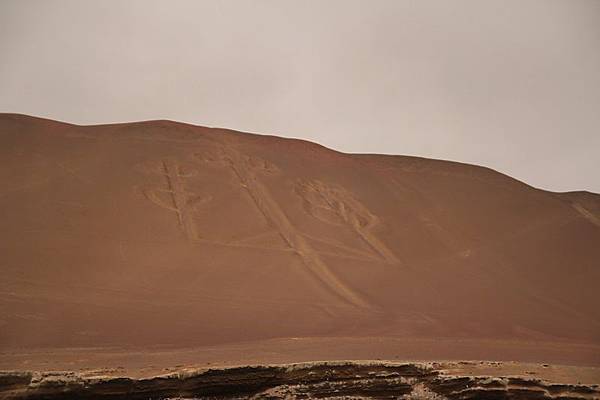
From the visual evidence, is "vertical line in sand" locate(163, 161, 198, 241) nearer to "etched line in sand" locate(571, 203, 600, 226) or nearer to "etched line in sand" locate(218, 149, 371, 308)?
"etched line in sand" locate(218, 149, 371, 308)

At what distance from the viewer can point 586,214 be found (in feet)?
84.1

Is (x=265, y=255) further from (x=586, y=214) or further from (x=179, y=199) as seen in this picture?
(x=586, y=214)

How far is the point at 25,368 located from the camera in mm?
8867

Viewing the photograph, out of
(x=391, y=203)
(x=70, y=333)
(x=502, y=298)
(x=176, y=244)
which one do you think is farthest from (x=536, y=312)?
(x=70, y=333)

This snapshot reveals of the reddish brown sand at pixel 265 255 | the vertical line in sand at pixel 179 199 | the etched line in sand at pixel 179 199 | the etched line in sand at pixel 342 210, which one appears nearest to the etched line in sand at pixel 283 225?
the reddish brown sand at pixel 265 255

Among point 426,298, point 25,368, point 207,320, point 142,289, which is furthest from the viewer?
point 426,298

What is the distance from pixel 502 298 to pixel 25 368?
12.5 metres

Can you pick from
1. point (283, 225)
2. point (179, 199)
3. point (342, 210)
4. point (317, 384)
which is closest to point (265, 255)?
point (283, 225)

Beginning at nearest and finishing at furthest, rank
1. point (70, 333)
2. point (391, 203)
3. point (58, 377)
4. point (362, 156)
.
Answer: point (58, 377), point (70, 333), point (391, 203), point (362, 156)

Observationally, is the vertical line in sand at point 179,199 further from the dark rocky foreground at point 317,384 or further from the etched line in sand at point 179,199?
the dark rocky foreground at point 317,384

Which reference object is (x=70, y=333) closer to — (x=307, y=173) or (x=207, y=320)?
(x=207, y=320)

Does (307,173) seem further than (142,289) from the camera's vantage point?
Yes

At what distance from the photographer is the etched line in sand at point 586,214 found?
25.0m

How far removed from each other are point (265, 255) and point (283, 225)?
2231mm
